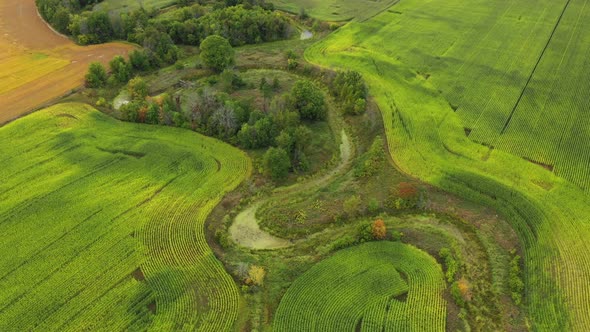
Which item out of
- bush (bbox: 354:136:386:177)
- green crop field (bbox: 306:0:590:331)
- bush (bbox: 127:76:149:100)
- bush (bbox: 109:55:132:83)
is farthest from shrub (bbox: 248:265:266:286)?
bush (bbox: 109:55:132:83)

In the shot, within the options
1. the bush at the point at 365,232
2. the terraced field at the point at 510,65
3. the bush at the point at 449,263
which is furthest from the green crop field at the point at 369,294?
the terraced field at the point at 510,65

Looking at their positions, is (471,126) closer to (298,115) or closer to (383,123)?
(383,123)

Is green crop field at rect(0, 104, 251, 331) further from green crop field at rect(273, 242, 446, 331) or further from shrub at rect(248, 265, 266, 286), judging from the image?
green crop field at rect(273, 242, 446, 331)

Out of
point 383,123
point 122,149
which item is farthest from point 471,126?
point 122,149

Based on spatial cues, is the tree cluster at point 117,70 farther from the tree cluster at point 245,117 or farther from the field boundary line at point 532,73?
the field boundary line at point 532,73

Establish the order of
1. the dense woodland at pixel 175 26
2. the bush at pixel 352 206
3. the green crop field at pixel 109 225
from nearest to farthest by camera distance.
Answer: the green crop field at pixel 109 225 < the bush at pixel 352 206 < the dense woodland at pixel 175 26
